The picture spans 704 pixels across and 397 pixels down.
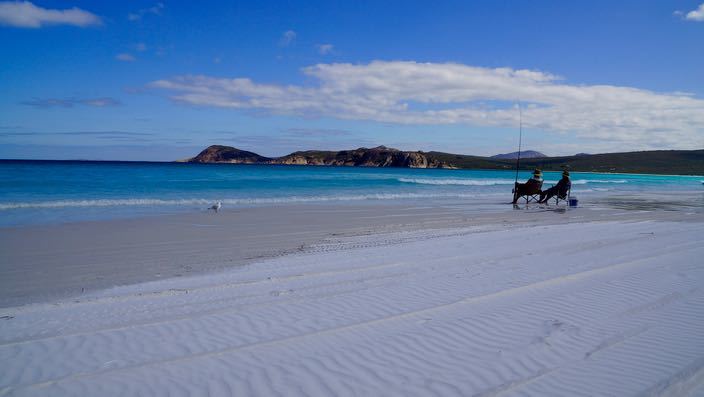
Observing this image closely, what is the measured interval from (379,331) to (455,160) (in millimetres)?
138465

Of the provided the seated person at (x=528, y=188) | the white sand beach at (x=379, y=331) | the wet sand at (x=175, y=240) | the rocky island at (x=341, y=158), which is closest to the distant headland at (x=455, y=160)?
the rocky island at (x=341, y=158)

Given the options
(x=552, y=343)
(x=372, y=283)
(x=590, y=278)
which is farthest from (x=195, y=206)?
(x=552, y=343)

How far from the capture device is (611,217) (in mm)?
16859

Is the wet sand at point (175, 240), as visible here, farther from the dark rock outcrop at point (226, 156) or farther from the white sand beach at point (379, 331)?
the dark rock outcrop at point (226, 156)

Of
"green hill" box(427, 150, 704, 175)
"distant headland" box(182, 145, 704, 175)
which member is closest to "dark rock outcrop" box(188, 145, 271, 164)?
"distant headland" box(182, 145, 704, 175)

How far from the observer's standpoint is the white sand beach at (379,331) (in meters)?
3.81

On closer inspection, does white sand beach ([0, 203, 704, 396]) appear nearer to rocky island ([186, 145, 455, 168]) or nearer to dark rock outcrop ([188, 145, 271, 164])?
rocky island ([186, 145, 455, 168])

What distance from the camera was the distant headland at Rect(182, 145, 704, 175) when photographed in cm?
11200

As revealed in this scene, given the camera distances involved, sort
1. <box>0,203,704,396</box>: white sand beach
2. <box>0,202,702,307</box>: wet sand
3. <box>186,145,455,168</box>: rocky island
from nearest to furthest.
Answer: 1. <box>0,203,704,396</box>: white sand beach
2. <box>0,202,702,307</box>: wet sand
3. <box>186,145,455,168</box>: rocky island

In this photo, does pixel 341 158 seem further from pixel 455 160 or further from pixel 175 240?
pixel 175 240

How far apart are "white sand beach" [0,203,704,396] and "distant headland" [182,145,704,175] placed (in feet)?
377

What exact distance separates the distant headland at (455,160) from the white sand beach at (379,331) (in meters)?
115

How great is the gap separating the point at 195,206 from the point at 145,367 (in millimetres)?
16777

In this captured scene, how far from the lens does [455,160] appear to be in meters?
140
